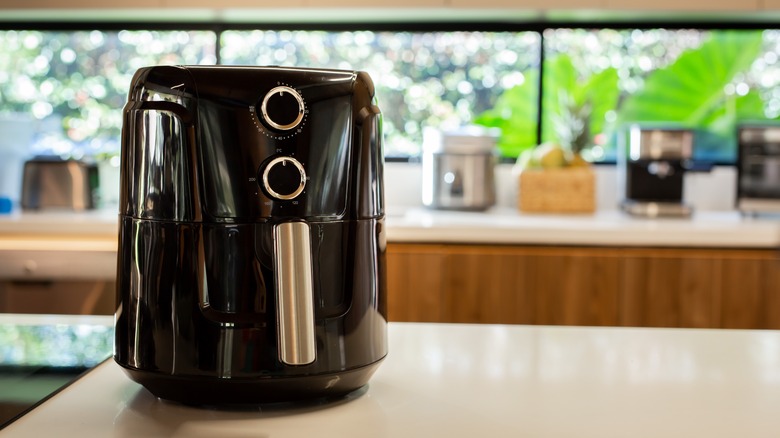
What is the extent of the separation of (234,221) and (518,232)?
191cm

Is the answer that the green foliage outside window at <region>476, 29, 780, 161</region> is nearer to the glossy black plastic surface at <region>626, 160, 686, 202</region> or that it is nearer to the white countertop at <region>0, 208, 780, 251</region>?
the glossy black plastic surface at <region>626, 160, 686, 202</region>

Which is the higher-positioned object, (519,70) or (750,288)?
(519,70)

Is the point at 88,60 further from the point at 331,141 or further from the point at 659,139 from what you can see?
the point at 331,141

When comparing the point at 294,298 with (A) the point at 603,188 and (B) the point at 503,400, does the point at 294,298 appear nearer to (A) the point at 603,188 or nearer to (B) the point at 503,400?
(B) the point at 503,400

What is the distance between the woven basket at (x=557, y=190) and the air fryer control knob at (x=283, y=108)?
2333 mm

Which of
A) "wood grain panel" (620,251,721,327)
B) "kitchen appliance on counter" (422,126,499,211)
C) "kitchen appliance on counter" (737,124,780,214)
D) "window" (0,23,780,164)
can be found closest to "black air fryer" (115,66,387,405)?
"wood grain panel" (620,251,721,327)

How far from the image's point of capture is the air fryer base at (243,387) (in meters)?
0.57

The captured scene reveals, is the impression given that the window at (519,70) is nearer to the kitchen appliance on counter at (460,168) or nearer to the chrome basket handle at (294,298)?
the kitchen appliance on counter at (460,168)

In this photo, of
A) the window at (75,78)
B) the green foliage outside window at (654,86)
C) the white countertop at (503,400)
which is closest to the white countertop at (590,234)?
the green foliage outside window at (654,86)

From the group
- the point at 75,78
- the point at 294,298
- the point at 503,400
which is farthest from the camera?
the point at 75,78

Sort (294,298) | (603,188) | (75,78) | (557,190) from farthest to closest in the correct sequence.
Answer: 1. (75,78)
2. (603,188)
3. (557,190)
4. (294,298)

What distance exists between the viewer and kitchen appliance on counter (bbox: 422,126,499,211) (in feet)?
9.09

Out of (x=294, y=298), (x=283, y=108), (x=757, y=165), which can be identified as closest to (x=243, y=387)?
(x=294, y=298)

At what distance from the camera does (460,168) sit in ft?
9.15
